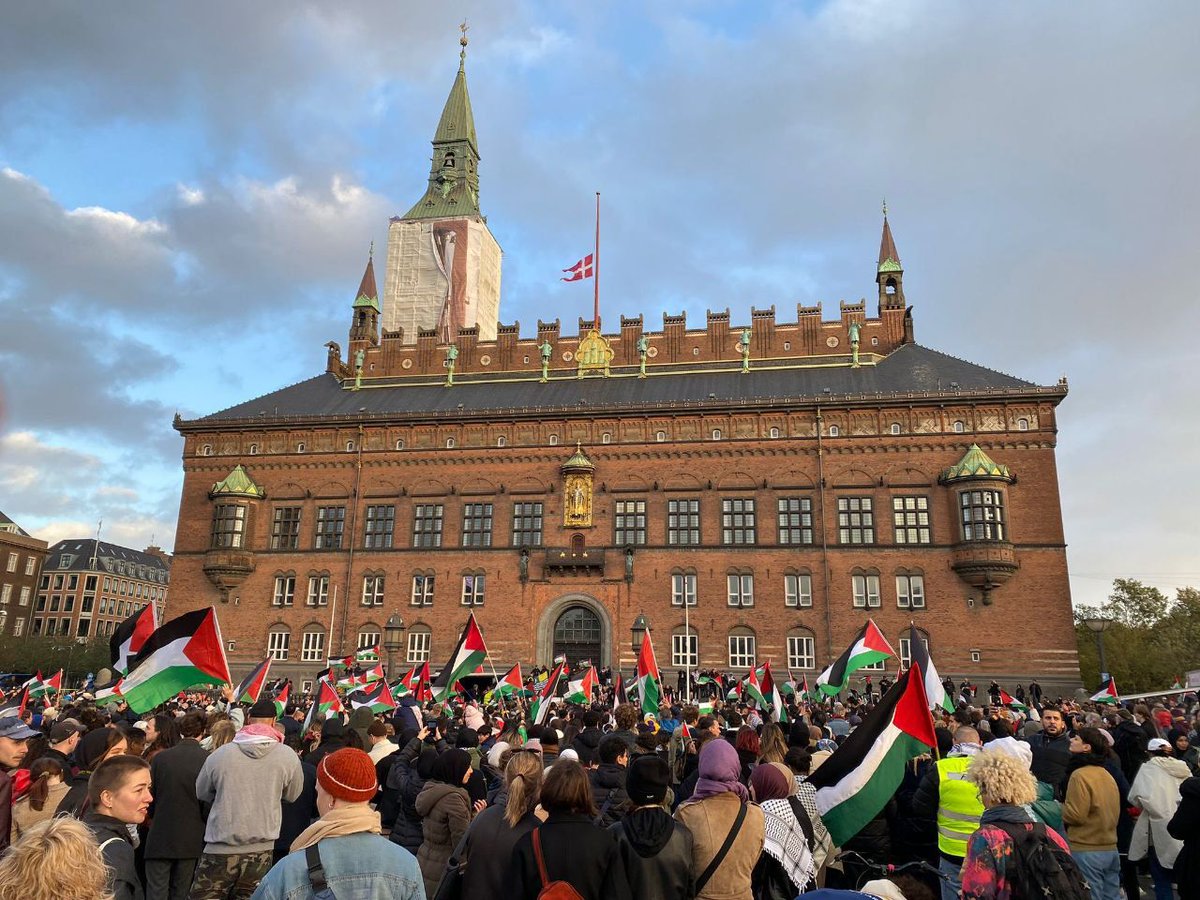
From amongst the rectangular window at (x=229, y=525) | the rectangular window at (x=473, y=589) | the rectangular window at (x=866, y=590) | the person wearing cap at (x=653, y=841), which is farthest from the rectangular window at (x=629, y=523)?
the person wearing cap at (x=653, y=841)

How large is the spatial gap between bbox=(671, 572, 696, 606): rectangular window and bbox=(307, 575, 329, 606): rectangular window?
61.4 ft

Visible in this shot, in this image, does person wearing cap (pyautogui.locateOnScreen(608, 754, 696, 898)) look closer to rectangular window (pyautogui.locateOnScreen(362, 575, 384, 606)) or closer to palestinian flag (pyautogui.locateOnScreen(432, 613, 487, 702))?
palestinian flag (pyautogui.locateOnScreen(432, 613, 487, 702))

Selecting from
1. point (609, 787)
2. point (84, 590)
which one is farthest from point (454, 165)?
point (609, 787)

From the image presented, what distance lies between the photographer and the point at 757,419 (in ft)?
146

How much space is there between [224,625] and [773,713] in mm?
36028

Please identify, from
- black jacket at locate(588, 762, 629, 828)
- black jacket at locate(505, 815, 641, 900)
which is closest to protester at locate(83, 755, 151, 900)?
black jacket at locate(505, 815, 641, 900)

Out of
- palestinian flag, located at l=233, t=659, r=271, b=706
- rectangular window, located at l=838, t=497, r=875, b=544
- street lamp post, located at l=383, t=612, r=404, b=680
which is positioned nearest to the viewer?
palestinian flag, located at l=233, t=659, r=271, b=706

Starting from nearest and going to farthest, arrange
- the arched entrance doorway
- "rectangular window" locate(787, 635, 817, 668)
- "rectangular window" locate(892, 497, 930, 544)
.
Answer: "rectangular window" locate(787, 635, 817, 668), "rectangular window" locate(892, 497, 930, 544), the arched entrance doorway

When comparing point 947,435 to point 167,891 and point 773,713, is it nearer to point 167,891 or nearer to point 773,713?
point 773,713

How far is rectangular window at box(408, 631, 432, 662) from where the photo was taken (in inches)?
1759

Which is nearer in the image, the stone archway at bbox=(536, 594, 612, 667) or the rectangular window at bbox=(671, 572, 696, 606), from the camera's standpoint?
the rectangular window at bbox=(671, 572, 696, 606)

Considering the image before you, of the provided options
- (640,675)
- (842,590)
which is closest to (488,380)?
(842,590)

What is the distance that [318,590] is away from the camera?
47312 mm

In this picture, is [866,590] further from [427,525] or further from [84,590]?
[84,590]
